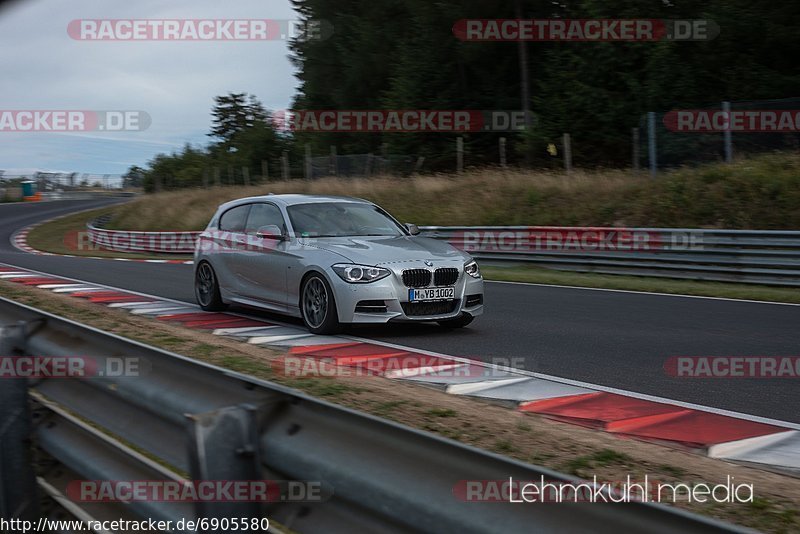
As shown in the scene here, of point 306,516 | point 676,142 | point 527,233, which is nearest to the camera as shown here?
point 306,516

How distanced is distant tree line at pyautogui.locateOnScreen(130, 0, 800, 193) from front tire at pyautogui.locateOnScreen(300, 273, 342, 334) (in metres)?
23.6

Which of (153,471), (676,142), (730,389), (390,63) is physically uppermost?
(390,63)

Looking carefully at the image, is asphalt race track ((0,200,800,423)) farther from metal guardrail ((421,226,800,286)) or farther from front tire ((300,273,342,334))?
metal guardrail ((421,226,800,286))

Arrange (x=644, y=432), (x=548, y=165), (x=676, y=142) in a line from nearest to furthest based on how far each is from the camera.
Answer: (x=644, y=432) → (x=676, y=142) → (x=548, y=165)

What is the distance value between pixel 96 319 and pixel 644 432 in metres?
7.10

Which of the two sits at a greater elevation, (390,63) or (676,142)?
(390,63)

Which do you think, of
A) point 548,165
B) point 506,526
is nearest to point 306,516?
point 506,526

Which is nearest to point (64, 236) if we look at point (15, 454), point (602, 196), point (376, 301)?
point (602, 196)

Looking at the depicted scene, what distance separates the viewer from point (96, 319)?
10.5m

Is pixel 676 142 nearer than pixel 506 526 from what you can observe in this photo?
No

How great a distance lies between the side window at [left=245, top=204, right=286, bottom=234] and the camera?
10672mm

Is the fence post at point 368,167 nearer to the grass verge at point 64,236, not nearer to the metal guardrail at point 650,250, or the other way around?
the grass verge at point 64,236

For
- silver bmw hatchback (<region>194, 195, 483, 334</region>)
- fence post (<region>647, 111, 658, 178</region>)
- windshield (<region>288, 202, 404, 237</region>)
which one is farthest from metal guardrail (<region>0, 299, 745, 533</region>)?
fence post (<region>647, 111, 658, 178</region>)

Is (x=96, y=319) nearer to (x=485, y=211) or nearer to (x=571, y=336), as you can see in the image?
(x=571, y=336)
